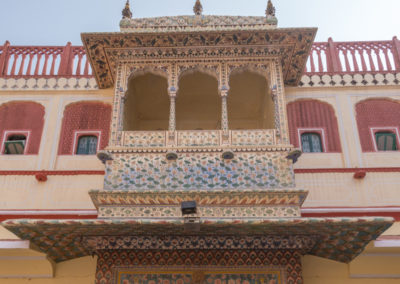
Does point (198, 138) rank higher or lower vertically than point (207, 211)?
higher

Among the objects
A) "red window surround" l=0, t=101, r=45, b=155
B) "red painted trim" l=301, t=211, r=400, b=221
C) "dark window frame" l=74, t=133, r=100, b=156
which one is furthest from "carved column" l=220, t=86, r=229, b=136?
"red window surround" l=0, t=101, r=45, b=155

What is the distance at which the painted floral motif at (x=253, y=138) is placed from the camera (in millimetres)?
7297

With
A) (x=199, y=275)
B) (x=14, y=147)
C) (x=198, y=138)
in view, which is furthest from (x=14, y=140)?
(x=199, y=275)

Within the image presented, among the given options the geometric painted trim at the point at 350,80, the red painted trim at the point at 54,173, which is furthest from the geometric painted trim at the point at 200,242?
the geometric painted trim at the point at 350,80

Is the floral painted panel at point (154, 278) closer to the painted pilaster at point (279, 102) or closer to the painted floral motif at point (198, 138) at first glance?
the painted floral motif at point (198, 138)

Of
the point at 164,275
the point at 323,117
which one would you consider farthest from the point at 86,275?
the point at 323,117

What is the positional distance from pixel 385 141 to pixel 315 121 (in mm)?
1247

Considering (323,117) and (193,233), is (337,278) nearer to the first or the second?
→ (193,233)

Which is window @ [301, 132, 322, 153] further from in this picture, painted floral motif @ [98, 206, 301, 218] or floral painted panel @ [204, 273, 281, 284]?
floral painted panel @ [204, 273, 281, 284]

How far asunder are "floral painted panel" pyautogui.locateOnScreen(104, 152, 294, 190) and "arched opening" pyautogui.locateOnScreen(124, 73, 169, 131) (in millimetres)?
1156

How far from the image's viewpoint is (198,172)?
7.04 meters

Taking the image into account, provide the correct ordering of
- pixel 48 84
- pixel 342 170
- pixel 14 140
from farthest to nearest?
pixel 48 84 < pixel 14 140 < pixel 342 170

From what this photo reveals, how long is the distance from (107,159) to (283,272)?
2798 millimetres

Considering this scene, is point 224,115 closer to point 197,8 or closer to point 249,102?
point 249,102
